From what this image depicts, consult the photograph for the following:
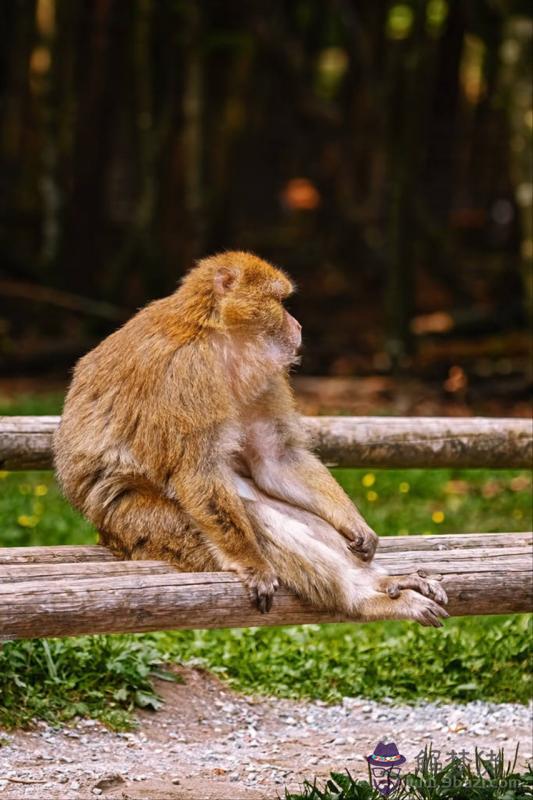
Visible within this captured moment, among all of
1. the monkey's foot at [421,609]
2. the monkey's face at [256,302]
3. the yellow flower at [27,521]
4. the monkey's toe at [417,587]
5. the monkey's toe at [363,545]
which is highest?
the monkey's face at [256,302]

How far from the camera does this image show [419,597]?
4645 millimetres

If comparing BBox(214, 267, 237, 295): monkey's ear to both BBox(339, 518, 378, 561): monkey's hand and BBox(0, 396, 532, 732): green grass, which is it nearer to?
BBox(339, 518, 378, 561): monkey's hand

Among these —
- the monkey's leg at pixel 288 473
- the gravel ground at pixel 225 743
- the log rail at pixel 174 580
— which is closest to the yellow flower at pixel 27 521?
the log rail at pixel 174 580

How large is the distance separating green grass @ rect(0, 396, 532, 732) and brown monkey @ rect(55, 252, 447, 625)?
89cm

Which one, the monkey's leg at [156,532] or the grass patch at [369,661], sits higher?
the monkey's leg at [156,532]

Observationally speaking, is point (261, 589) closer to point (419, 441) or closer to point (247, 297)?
point (247, 297)

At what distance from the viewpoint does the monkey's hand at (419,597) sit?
182 inches

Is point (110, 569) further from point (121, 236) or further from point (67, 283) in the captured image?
point (121, 236)

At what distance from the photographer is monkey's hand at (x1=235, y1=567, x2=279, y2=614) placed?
14.6 feet

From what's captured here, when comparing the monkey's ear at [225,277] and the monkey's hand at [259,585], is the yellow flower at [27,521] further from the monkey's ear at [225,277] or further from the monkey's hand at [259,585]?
the monkey's hand at [259,585]

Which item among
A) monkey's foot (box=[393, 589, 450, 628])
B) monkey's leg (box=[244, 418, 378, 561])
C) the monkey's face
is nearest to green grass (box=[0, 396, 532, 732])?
monkey's leg (box=[244, 418, 378, 561])

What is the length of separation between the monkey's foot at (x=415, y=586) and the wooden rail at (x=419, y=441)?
1.31m

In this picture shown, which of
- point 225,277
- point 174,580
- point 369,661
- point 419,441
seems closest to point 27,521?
point 369,661

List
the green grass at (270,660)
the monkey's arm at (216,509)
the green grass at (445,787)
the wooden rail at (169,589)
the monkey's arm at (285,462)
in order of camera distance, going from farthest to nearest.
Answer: the green grass at (270,660), the monkey's arm at (285,462), the monkey's arm at (216,509), the green grass at (445,787), the wooden rail at (169,589)
